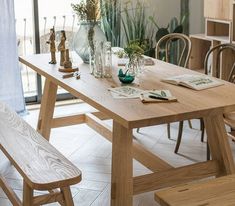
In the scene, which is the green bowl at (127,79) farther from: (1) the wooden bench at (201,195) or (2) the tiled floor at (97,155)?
(1) the wooden bench at (201,195)

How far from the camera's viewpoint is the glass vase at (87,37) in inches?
133

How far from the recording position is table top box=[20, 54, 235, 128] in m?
2.32

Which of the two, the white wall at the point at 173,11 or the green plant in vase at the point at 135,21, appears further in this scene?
the white wall at the point at 173,11

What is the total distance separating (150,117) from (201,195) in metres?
0.64

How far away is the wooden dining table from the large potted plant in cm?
28

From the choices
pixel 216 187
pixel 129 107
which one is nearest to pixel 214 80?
pixel 129 107

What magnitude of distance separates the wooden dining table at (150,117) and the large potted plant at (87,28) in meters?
0.28

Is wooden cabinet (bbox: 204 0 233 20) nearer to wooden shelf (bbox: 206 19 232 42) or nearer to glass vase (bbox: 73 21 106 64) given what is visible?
wooden shelf (bbox: 206 19 232 42)

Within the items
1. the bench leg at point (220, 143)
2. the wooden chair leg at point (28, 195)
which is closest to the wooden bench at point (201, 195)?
the wooden chair leg at point (28, 195)

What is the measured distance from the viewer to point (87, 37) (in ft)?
11.2

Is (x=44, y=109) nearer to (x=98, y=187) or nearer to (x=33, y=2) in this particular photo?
(x=98, y=187)

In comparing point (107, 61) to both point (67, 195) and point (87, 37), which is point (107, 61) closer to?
point (87, 37)

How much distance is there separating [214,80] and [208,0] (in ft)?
6.80

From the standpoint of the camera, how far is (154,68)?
3.35 meters
